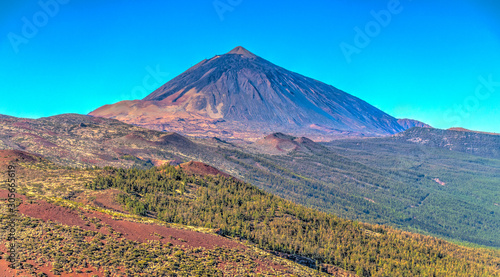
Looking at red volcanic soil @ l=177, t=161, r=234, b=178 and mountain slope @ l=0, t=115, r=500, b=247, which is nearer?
red volcanic soil @ l=177, t=161, r=234, b=178

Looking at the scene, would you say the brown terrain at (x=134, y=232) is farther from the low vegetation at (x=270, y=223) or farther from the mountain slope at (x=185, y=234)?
the low vegetation at (x=270, y=223)

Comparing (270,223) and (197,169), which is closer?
(270,223)

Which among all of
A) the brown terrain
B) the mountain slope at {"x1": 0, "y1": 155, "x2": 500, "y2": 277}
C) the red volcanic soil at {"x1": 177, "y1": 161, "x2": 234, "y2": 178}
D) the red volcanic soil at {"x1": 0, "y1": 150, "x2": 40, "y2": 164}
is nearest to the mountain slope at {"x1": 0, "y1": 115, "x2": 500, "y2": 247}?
the red volcanic soil at {"x1": 0, "y1": 150, "x2": 40, "y2": 164}

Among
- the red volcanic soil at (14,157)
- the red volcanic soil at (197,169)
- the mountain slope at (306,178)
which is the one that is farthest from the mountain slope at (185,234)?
the mountain slope at (306,178)

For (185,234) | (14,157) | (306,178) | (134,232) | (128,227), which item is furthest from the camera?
(306,178)

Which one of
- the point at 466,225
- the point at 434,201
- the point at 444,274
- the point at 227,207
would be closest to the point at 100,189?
the point at 227,207

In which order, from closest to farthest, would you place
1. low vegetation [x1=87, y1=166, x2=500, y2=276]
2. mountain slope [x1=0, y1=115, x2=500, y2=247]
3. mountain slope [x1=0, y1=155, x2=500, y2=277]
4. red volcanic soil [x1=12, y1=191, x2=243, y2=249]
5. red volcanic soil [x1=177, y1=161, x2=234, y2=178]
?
mountain slope [x1=0, y1=155, x2=500, y2=277] → red volcanic soil [x1=12, y1=191, x2=243, y2=249] → low vegetation [x1=87, y1=166, x2=500, y2=276] → red volcanic soil [x1=177, y1=161, x2=234, y2=178] → mountain slope [x1=0, y1=115, x2=500, y2=247]

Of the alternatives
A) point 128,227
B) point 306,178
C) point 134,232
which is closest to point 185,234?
point 134,232

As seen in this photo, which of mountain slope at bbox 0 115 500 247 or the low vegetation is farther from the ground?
mountain slope at bbox 0 115 500 247

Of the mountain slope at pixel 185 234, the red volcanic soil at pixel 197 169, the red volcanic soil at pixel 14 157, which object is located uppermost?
the red volcanic soil at pixel 197 169

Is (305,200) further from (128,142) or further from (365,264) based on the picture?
(365,264)

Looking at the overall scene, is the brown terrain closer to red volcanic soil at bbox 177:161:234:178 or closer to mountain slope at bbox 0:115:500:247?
red volcanic soil at bbox 177:161:234:178

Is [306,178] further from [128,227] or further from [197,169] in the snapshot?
[128,227]
